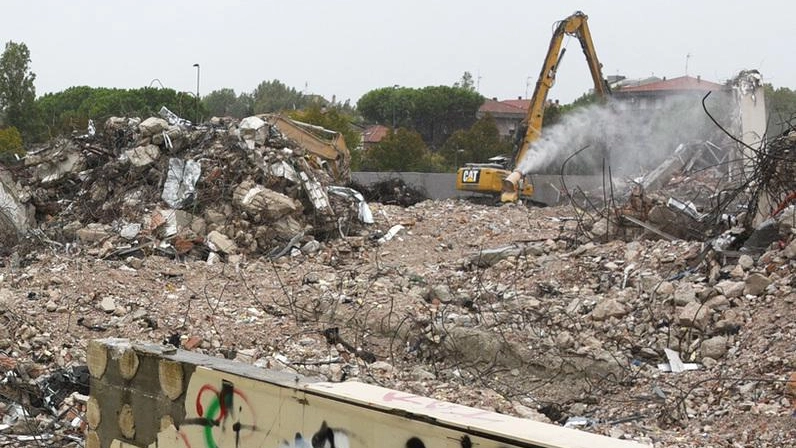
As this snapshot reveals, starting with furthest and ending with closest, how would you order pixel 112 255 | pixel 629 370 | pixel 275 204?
pixel 275 204 → pixel 112 255 → pixel 629 370

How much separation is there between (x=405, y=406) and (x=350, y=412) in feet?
0.81

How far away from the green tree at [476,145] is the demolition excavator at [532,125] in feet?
54.8

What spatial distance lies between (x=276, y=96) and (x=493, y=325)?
60.7m

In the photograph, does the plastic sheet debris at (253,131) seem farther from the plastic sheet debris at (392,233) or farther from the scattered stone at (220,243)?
the plastic sheet debris at (392,233)

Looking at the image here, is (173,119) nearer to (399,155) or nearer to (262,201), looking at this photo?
(262,201)

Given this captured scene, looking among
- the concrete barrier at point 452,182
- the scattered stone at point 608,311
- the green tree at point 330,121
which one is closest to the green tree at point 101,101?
the green tree at point 330,121

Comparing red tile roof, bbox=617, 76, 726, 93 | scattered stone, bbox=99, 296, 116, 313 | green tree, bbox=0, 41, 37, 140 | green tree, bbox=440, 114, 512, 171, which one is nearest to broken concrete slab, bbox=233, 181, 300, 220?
scattered stone, bbox=99, 296, 116, 313

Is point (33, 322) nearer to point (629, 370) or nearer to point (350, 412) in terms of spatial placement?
point (629, 370)

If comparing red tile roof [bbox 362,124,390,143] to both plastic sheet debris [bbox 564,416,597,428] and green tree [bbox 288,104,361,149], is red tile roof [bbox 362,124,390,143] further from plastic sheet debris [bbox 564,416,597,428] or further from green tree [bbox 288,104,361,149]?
plastic sheet debris [bbox 564,416,597,428]

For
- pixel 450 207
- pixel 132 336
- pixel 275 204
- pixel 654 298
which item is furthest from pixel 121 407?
pixel 450 207

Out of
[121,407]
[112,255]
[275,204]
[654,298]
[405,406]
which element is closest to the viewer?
Result: [405,406]

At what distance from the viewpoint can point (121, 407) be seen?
4.83 m

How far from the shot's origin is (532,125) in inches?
770

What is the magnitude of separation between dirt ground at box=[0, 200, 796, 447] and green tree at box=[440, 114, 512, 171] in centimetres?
2507
